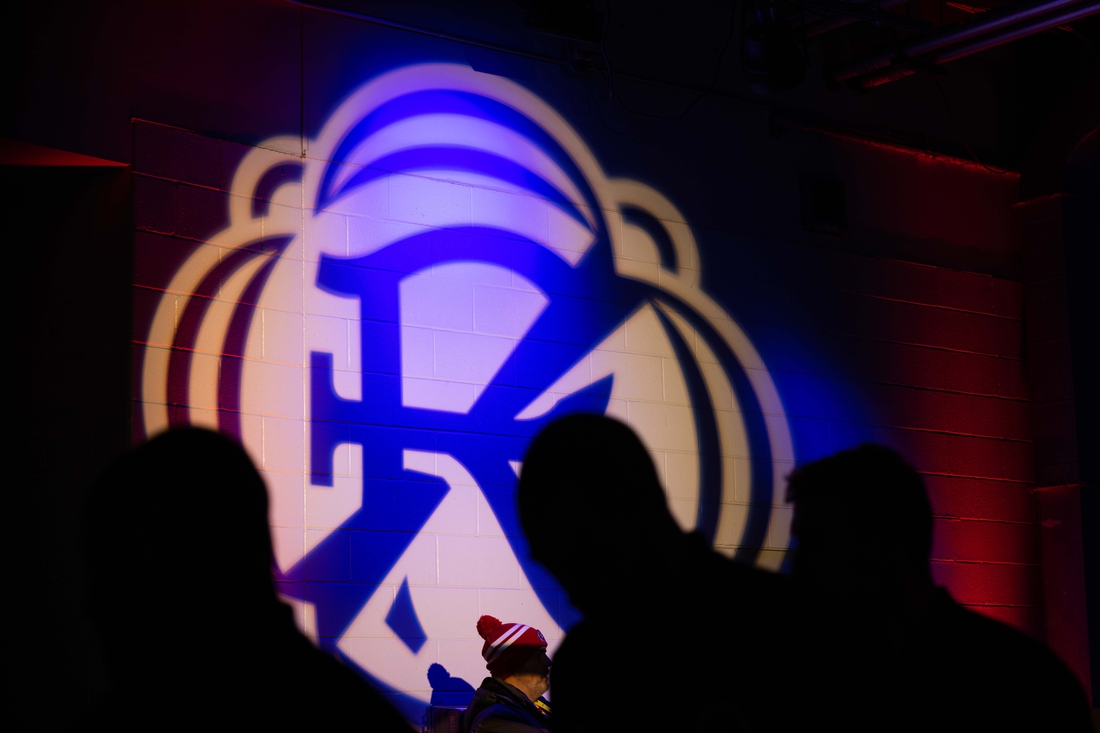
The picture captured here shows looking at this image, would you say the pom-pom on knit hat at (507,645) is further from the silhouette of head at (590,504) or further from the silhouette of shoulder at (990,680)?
the silhouette of shoulder at (990,680)

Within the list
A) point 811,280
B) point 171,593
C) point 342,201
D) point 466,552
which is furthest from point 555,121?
point 171,593

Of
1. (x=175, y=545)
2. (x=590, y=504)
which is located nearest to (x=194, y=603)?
(x=175, y=545)

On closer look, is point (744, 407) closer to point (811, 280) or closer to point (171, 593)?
point (811, 280)

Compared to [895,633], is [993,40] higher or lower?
higher

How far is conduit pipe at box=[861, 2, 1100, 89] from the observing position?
446cm

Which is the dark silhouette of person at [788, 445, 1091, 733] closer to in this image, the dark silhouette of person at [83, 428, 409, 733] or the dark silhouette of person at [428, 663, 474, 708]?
the dark silhouette of person at [428, 663, 474, 708]

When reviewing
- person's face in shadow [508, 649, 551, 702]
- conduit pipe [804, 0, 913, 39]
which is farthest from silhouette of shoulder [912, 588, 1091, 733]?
conduit pipe [804, 0, 913, 39]

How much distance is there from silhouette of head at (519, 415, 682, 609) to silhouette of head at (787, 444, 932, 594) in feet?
5.84

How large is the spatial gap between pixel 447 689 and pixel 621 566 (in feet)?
2.66

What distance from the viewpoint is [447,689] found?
403 cm

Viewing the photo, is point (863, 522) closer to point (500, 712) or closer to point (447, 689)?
point (500, 712)

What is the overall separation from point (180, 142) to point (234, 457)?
41.7 inches

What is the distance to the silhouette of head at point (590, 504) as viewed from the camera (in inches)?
Result: 171

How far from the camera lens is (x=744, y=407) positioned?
4820 millimetres
